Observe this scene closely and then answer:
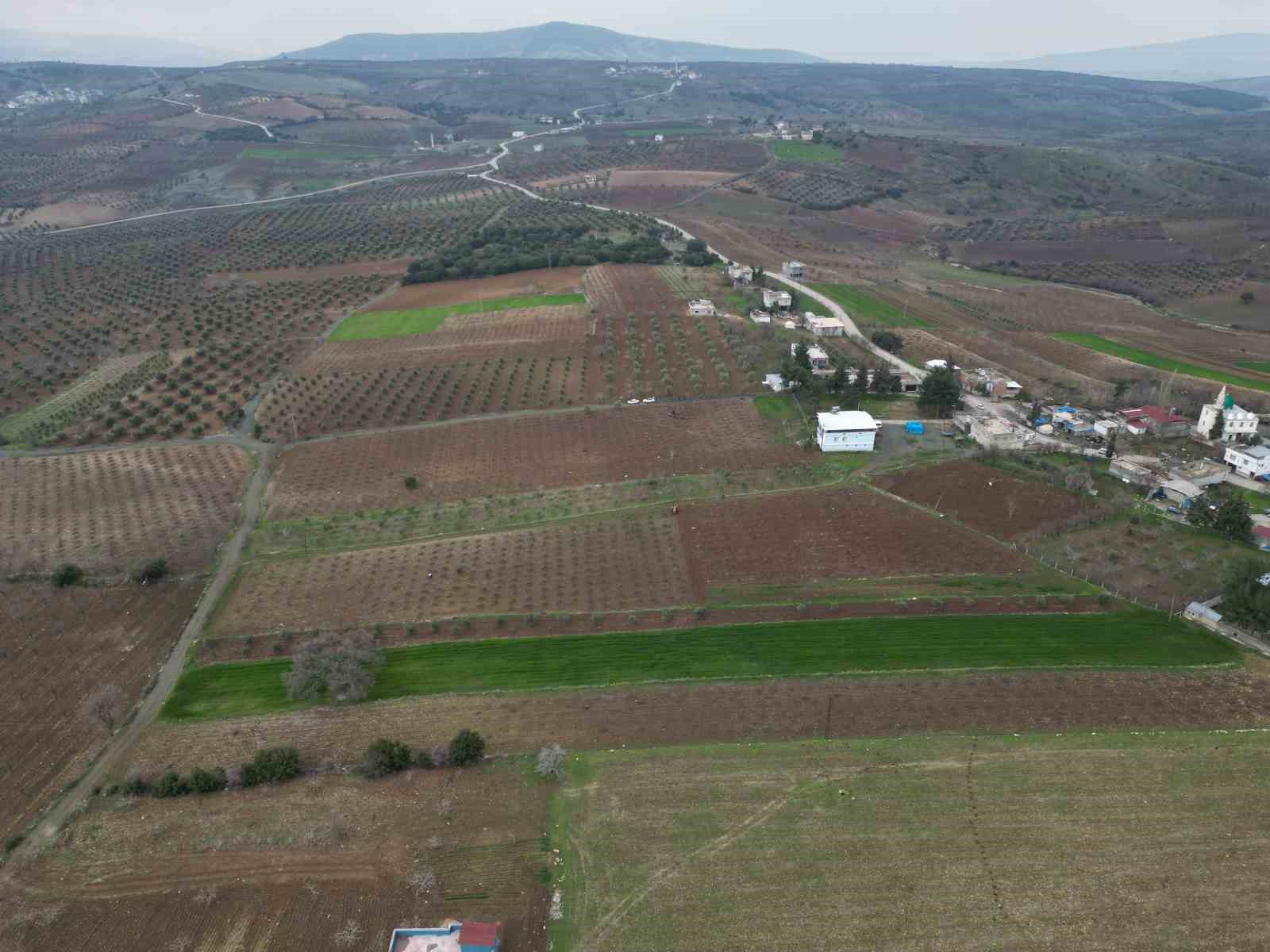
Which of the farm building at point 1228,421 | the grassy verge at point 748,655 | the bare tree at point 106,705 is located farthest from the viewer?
the farm building at point 1228,421

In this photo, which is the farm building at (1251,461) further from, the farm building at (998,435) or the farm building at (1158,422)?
the farm building at (998,435)

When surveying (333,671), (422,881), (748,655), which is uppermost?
(333,671)

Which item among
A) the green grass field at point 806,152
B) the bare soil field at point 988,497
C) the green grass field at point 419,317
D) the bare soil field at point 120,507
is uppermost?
the green grass field at point 806,152

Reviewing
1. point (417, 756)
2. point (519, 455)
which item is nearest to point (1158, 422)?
Result: point (519, 455)

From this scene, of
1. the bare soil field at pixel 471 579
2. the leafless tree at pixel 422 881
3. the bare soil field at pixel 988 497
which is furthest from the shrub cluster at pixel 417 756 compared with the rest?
the bare soil field at pixel 988 497

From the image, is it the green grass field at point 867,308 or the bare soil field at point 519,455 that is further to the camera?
the green grass field at point 867,308

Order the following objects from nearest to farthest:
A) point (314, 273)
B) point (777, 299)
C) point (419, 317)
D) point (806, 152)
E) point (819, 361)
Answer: point (819, 361) → point (777, 299) → point (419, 317) → point (314, 273) → point (806, 152)

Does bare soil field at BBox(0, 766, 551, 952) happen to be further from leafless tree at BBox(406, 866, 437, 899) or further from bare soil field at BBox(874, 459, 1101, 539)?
bare soil field at BBox(874, 459, 1101, 539)

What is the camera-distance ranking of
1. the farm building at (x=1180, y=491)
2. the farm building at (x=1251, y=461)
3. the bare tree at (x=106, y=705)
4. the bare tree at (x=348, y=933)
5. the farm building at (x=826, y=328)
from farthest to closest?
the farm building at (x=826, y=328)
the farm building at (x=1251, y=461)
the farm building at (x=1180, y=491)
the bare tree at (x=106, y=705)
the bare tree at (x=348, y=933)

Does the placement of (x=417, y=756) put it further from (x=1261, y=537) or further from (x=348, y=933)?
(x=1261, y=537)
